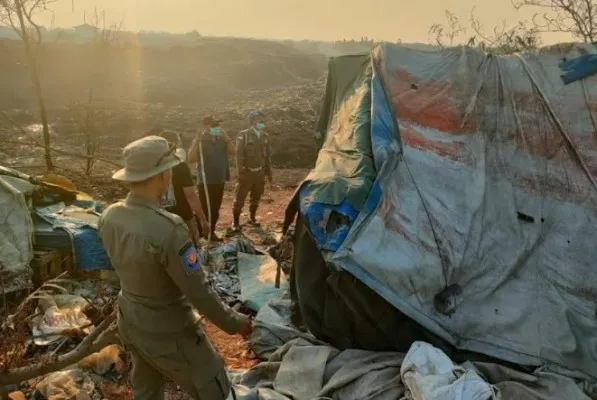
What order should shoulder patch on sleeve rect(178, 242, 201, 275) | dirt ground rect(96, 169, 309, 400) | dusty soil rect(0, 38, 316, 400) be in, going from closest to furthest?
shoulder patch on sleeve rect(178, 242, 201, 275) → dirt ground rect(96, 169, 309, 400) → dusty soil rect(0, 38, 316, 400)

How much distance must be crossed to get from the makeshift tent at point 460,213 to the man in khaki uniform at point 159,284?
3.79ft

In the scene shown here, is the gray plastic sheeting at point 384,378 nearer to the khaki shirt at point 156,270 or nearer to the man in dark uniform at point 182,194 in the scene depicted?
the khaki shirt at point 156,270

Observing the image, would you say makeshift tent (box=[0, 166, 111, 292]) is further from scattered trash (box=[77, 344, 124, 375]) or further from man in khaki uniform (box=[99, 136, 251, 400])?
man in khaki uniform (box=[99, 136, 251, 400])

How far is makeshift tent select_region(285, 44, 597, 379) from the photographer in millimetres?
3746

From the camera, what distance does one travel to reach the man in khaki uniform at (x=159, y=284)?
98.3 inches

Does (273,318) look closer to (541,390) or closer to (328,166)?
(328,166)

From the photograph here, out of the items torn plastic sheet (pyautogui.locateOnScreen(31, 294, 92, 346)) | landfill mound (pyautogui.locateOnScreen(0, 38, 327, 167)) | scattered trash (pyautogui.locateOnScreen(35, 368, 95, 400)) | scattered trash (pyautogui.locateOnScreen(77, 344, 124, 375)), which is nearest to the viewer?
scattered trash (pyautogui.locateOnScreen(35, 368, 95, 400))

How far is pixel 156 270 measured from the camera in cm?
255

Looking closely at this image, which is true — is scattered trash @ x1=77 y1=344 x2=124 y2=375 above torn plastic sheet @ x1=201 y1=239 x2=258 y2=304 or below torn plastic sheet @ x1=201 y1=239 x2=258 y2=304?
above

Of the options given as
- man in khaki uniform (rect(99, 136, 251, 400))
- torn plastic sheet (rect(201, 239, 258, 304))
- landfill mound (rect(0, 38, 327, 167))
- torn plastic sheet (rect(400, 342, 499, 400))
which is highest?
man in khaki uniform (rect(99, 136, 251, 400))

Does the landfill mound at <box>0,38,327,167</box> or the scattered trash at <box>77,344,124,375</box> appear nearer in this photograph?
the scattered trash at <box>77,344,124,375</box>

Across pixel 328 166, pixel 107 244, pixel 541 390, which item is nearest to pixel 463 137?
pixel 328 166

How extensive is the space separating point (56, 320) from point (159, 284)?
2.07 m

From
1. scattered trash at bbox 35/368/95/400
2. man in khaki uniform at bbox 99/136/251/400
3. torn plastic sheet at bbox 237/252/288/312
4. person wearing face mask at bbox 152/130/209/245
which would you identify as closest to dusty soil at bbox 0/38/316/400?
scattered trash at bbox 35/368/95/400
